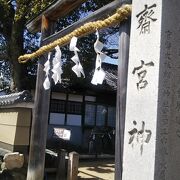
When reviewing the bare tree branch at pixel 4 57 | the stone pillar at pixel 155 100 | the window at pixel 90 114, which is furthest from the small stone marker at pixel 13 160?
the window at pixel 90 114

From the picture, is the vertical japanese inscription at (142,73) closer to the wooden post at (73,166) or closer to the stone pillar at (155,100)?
the stone pillar at (155,100)

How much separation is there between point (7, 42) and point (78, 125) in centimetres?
550

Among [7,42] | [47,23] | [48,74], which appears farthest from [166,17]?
[7,42]

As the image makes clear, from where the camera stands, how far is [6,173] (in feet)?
24.6

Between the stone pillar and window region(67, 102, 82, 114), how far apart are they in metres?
13.4

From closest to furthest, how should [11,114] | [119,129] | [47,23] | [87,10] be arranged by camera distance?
[119,129] < [47,23] < [11,114] < [87,10]

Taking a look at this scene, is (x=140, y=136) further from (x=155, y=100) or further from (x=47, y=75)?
(x=47, y=75)

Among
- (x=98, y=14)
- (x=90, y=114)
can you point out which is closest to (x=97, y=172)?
(x=98, y=14)

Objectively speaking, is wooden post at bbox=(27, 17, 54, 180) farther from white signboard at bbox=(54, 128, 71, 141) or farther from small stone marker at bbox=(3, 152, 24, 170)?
white signboard at bbox=(54, 128, 71, 141)

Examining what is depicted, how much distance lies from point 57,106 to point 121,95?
12490 millimetres

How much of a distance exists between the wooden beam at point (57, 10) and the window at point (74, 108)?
28.9 ft

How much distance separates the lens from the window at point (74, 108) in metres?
16.9

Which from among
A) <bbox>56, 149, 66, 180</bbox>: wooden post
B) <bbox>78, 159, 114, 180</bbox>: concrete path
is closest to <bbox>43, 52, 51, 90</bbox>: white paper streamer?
<bbox>56, 149, 66, 180</bbox>: wooden post

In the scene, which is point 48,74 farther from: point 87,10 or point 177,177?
point 87,10
